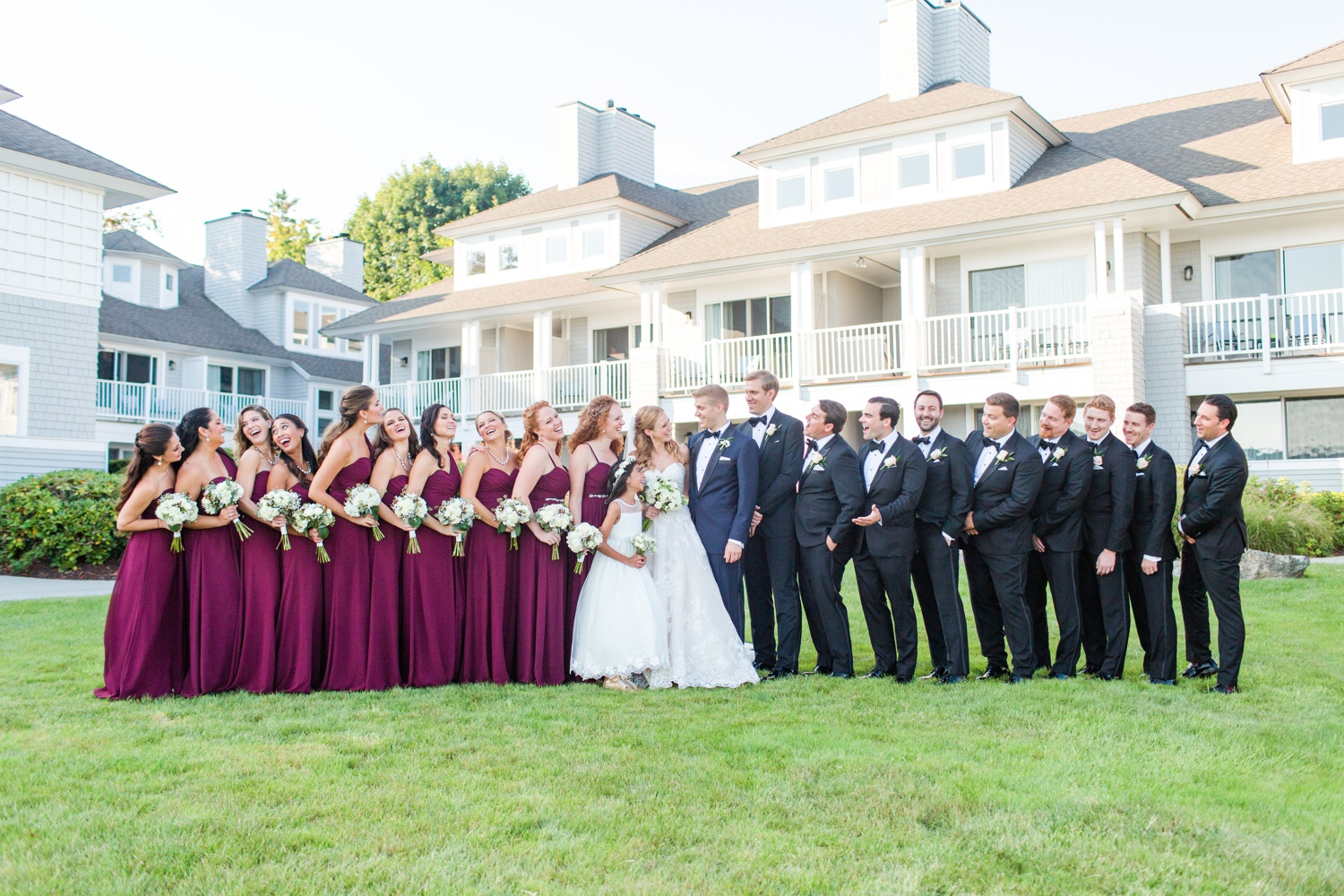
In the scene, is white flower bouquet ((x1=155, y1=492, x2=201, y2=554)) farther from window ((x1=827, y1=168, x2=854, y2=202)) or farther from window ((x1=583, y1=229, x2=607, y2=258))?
window ((x1=583, y1=229, x2=607, y2=258))

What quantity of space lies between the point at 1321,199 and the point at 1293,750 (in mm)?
15278

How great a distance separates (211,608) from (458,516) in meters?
1.68

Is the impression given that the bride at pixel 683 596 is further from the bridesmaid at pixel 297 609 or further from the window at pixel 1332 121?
the window at pixel 1332 121

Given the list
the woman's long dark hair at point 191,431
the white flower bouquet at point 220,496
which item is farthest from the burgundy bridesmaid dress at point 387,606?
the woman's long dark hair at point 191,431

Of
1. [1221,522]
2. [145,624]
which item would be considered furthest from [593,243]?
[1221,522]

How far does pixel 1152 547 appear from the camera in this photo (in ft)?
22.8

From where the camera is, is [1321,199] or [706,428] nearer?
[706,428]

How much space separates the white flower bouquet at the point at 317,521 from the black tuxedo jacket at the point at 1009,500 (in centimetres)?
436

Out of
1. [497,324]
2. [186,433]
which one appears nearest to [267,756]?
[186,433]

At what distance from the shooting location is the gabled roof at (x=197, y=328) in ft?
98.6

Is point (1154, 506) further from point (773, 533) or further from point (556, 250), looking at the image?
point (556, 250)

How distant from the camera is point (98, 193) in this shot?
19.6 meters

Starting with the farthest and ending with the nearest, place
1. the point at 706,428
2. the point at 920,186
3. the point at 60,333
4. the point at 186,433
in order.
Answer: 1. the point at 920,186
2. the point at 60,333
3. the point at 706,428
4. the point at 186,433

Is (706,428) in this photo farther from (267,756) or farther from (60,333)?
(60,333)
